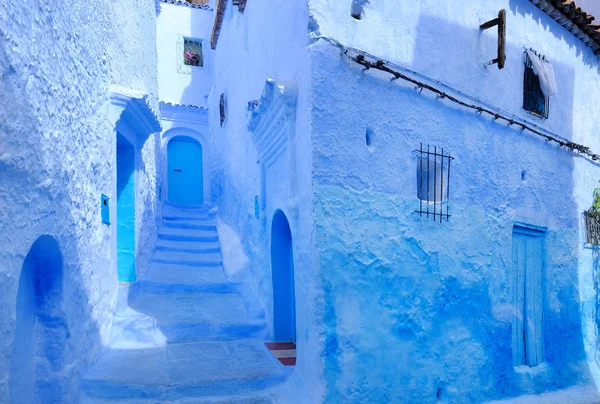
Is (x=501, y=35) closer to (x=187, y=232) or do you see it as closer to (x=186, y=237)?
(x=186, y=237)

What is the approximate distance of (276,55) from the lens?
5.68m

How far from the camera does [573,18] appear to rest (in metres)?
6.93

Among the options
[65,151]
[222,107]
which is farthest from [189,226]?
[65,151]

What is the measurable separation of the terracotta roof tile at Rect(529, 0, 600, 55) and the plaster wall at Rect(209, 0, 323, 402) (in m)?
3.84

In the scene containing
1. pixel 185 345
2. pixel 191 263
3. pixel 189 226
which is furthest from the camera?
pixel 189 226

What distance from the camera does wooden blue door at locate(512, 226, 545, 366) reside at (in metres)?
5.88

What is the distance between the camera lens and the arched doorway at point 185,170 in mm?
13727

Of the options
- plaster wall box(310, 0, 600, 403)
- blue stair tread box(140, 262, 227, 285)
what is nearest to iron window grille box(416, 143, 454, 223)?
plaster wall box(310, 0, 600, 403)

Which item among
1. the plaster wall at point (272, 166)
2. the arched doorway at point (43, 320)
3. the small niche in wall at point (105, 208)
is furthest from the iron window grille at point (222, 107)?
the arched doorway at point (43, 320)

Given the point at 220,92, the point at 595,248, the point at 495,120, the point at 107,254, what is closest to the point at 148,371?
the point at 107,254

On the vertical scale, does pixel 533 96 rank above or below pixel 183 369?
above

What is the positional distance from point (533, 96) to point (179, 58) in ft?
35.3

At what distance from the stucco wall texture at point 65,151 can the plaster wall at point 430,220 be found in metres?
2.21

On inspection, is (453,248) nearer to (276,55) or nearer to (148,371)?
(276,55)
